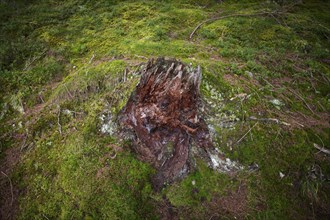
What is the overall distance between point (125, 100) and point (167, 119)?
1292mm

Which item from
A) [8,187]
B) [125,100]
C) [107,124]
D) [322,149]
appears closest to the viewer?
[8,187]

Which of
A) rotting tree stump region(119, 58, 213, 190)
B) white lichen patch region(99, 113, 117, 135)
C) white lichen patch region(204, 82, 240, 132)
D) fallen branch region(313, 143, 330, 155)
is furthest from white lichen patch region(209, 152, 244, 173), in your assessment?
white lichen patch region(99, 113, 117, 135)

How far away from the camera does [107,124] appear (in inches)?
175

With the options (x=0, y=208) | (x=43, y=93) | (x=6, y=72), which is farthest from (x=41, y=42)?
(x=0, y=208)

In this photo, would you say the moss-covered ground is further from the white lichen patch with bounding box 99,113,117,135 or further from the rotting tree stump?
the rotting tree stump

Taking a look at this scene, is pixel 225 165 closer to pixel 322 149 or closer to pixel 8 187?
pixel 322 149

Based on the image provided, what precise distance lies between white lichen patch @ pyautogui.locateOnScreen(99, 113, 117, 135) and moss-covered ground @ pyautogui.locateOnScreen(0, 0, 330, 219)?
3cm

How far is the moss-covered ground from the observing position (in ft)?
12.3

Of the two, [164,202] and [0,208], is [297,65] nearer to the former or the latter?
[164,202]

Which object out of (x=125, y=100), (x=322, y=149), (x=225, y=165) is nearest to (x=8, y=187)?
(x=125, y=100)

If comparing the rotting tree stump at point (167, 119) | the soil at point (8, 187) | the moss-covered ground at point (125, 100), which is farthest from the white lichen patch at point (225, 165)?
the soil at point (8, 187)

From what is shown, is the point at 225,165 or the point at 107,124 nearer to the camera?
the point at 225,165

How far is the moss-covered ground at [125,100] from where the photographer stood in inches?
147

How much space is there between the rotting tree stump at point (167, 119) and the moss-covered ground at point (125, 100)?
29 centimetres
